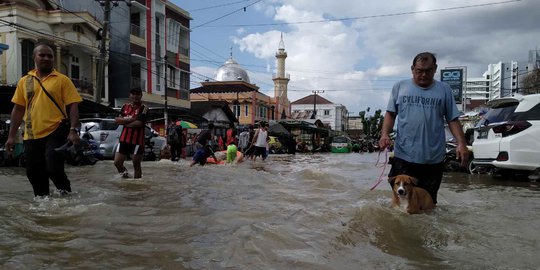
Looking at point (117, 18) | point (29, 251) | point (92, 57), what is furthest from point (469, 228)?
point (117, 18)

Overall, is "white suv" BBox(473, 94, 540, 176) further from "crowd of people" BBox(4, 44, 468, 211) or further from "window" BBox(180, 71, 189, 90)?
"window" BBox(180, 71, 189, 90)

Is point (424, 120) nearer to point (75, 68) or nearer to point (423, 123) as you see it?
point (423, 123)

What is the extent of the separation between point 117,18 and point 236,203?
28379 millimetres

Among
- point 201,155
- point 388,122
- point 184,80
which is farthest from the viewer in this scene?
point 184,80

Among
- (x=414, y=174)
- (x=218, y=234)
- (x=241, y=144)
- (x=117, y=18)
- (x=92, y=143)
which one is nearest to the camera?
(x=218, y=234)

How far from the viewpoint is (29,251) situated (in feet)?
10.1

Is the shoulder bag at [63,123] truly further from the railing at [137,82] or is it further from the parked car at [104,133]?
the railing at [137,82]

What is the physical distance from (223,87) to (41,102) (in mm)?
49493

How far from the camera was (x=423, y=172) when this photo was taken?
15.0ft

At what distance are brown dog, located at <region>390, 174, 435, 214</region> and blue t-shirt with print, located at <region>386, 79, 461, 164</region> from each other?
0.23 m

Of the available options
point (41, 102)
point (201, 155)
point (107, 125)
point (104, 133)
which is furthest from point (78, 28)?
point (41, 102)

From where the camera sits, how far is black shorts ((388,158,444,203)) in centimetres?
453

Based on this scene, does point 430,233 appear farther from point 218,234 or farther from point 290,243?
point 218,234

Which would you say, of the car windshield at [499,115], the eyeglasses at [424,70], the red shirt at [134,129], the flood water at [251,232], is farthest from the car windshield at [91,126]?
the eyeglasses at [424,70]
